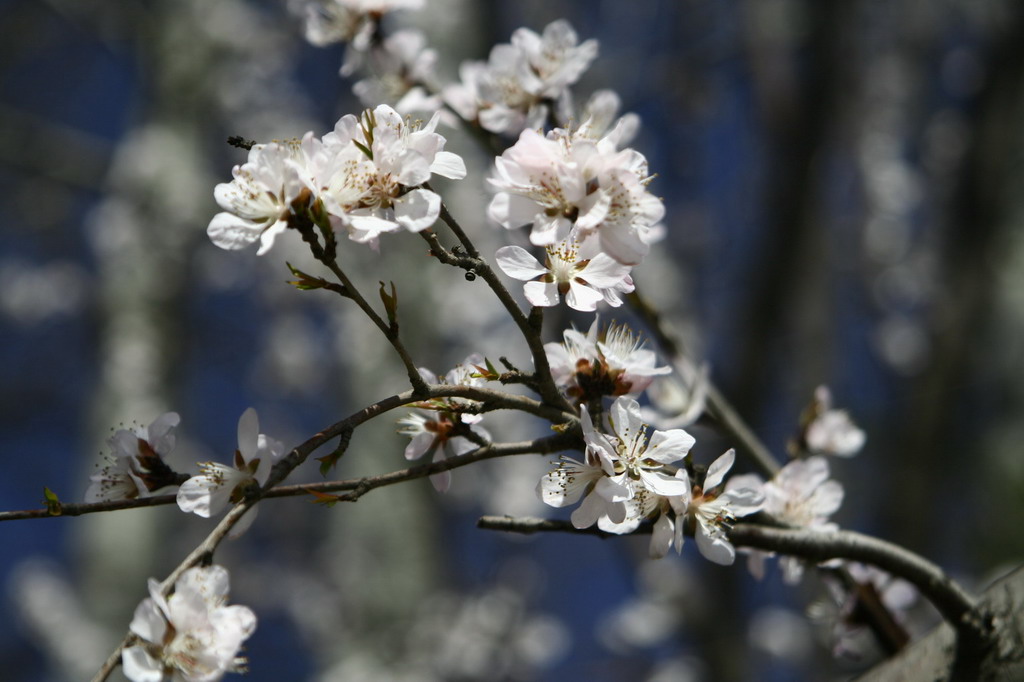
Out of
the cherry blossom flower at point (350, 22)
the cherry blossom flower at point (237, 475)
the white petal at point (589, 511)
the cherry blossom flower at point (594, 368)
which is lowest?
the cherry blossom flower at point (237, 475)

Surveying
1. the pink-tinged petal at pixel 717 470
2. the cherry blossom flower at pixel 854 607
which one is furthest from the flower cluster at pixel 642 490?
the cherry blossom flower at pixel 854 607

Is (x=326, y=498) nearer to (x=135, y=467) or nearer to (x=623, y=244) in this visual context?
(x=135, y=467)

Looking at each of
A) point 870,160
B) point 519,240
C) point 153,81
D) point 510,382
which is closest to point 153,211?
point 153,81

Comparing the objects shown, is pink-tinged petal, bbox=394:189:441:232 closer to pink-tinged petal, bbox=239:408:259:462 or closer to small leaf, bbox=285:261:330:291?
small leaf, bbox=285:261:330:291

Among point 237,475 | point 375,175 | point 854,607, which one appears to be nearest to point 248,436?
point 237,475

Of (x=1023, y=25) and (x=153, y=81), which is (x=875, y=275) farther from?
(x=153, y=81)

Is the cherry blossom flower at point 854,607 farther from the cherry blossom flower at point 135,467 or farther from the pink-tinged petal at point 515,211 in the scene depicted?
the cherry blossom flower at point 135,467
